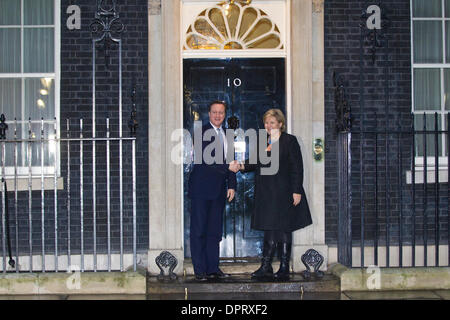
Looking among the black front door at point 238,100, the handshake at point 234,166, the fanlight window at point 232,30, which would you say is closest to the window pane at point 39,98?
the black front door at point 238,100

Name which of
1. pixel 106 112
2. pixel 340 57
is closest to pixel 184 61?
pixel 106 112

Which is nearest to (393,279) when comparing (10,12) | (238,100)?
(238,100)

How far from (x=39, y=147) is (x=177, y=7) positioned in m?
2.46

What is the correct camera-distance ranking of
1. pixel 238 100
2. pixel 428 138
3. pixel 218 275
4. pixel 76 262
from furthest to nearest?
Result: pixel 428 138
pixel 238 100
pixel 76 262
pixel 218 275

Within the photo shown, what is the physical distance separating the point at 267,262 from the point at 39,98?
11.5ft

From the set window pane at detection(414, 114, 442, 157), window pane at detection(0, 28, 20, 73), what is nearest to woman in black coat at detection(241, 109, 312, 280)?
window pane at detection(414, 114, 442, 157)

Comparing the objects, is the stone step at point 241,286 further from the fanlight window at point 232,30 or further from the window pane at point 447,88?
the fanlight window at point 232,30

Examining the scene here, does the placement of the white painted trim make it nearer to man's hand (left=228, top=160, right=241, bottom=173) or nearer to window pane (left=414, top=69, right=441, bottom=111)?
man's hand (left=228, top=160, right=241, bottom=173)

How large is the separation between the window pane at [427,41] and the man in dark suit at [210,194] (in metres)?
2.79

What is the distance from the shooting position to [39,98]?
7980 millimetres

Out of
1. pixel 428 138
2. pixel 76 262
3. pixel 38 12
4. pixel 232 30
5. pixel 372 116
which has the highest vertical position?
pixel 38 12

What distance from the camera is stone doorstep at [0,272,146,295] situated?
23.2 ft

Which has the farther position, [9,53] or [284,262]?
[9,53]

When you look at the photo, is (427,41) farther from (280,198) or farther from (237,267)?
(237,267)
